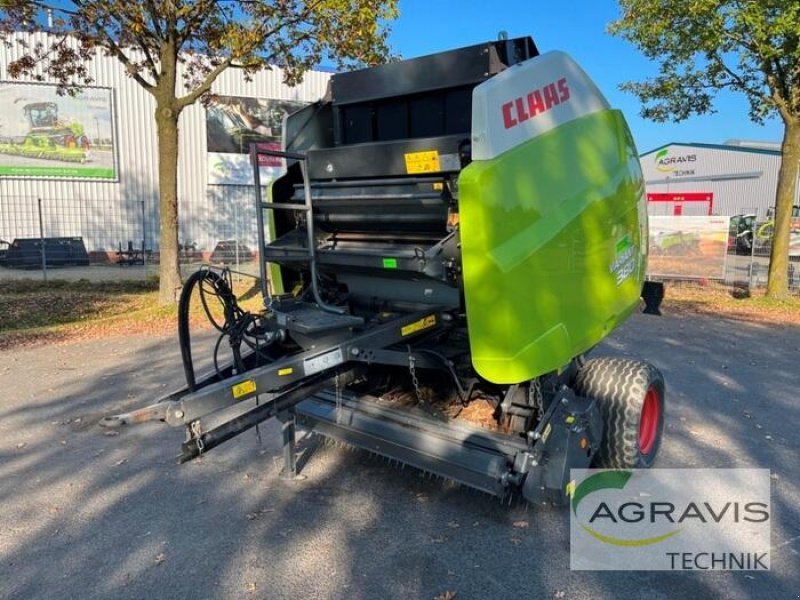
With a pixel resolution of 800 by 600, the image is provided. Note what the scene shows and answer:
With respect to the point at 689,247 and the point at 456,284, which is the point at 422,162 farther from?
the point at 689,247

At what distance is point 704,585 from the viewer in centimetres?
293

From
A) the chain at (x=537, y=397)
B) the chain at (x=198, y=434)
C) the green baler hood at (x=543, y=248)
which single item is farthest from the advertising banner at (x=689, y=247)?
the chain at (x=198, y=434)

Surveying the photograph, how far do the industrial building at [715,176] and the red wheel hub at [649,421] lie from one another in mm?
28006

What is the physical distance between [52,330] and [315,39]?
19.8ft

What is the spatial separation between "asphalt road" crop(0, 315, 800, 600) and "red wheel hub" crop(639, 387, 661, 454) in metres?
0.21

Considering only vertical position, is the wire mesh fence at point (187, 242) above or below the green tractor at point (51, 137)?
below

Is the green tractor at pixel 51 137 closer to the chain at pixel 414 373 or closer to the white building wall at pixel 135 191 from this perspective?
the white building wall at pixel 135 191

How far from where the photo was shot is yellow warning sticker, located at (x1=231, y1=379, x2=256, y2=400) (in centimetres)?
297

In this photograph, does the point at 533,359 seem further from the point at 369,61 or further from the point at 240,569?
the point at 369,61

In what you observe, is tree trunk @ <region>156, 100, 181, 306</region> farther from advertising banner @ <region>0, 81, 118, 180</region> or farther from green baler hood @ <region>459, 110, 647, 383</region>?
advertising banner @ <region>0, 81, 118, 180</region>

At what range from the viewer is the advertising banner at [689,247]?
14062 millimetres

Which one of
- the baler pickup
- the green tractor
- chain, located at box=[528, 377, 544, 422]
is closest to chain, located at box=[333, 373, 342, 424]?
the baler pickup

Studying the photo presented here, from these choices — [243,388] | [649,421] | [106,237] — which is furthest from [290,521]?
[106,237]

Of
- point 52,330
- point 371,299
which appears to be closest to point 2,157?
point 52,330
